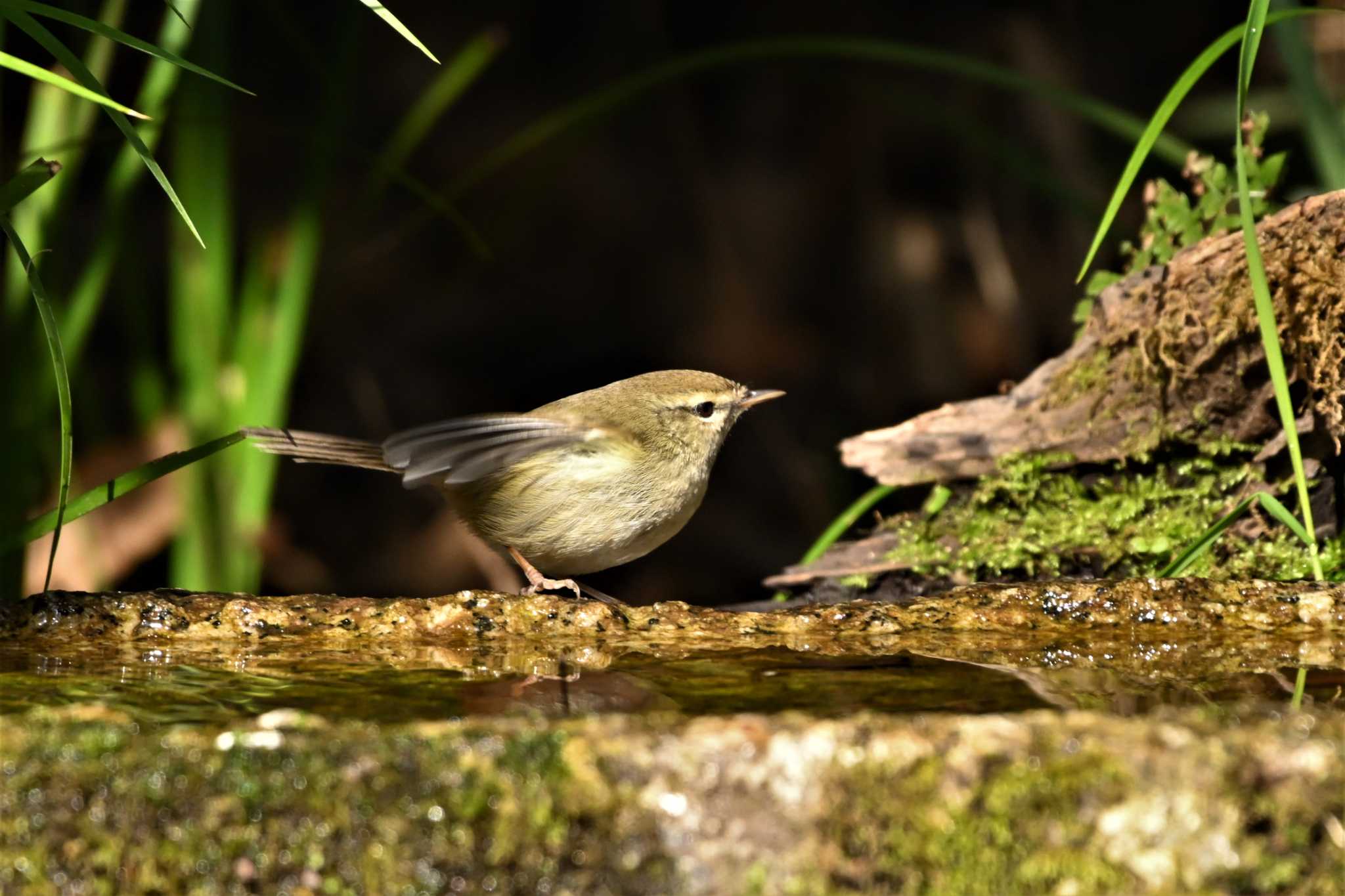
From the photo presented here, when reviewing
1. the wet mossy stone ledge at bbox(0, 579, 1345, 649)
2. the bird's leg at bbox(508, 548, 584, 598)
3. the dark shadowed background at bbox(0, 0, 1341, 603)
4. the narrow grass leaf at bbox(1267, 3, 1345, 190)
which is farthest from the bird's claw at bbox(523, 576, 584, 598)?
the dark shadowed background at bbox(0, 0, 1341, 603)

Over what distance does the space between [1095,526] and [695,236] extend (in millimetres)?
4810

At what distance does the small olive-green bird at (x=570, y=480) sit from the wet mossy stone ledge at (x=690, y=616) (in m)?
0.62

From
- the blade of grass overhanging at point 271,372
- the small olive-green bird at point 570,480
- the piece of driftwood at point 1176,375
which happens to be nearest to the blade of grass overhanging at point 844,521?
the piece of driftwood at point 1176,375

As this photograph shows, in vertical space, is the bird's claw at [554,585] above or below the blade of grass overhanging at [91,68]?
below

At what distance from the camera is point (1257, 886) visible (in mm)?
1371

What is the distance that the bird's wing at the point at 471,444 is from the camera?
283 cm

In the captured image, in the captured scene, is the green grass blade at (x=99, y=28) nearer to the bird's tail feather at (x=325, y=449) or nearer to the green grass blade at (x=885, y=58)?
the bird's tail feather at (x=325, y=449)

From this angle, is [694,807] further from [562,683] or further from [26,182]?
[26,182]

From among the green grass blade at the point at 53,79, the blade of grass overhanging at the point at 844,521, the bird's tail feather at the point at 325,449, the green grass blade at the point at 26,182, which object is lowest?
the blade of grass overhanging at the point at 844,521

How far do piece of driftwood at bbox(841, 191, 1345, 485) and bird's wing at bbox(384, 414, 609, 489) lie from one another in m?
0.77

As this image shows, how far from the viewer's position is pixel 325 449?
10.7 ft

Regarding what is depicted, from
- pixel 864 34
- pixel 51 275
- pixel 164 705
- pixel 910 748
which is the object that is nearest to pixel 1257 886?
pixel 910 748

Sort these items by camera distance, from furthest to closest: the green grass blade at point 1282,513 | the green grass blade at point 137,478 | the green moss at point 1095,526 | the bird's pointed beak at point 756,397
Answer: the bird's pointed beak at point 756,397 < the green moss at point 1095,526 < the green grass blade at point 1282,513 < the green grass blade at point 137,478

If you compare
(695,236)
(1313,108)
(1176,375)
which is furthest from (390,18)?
(695,236)
